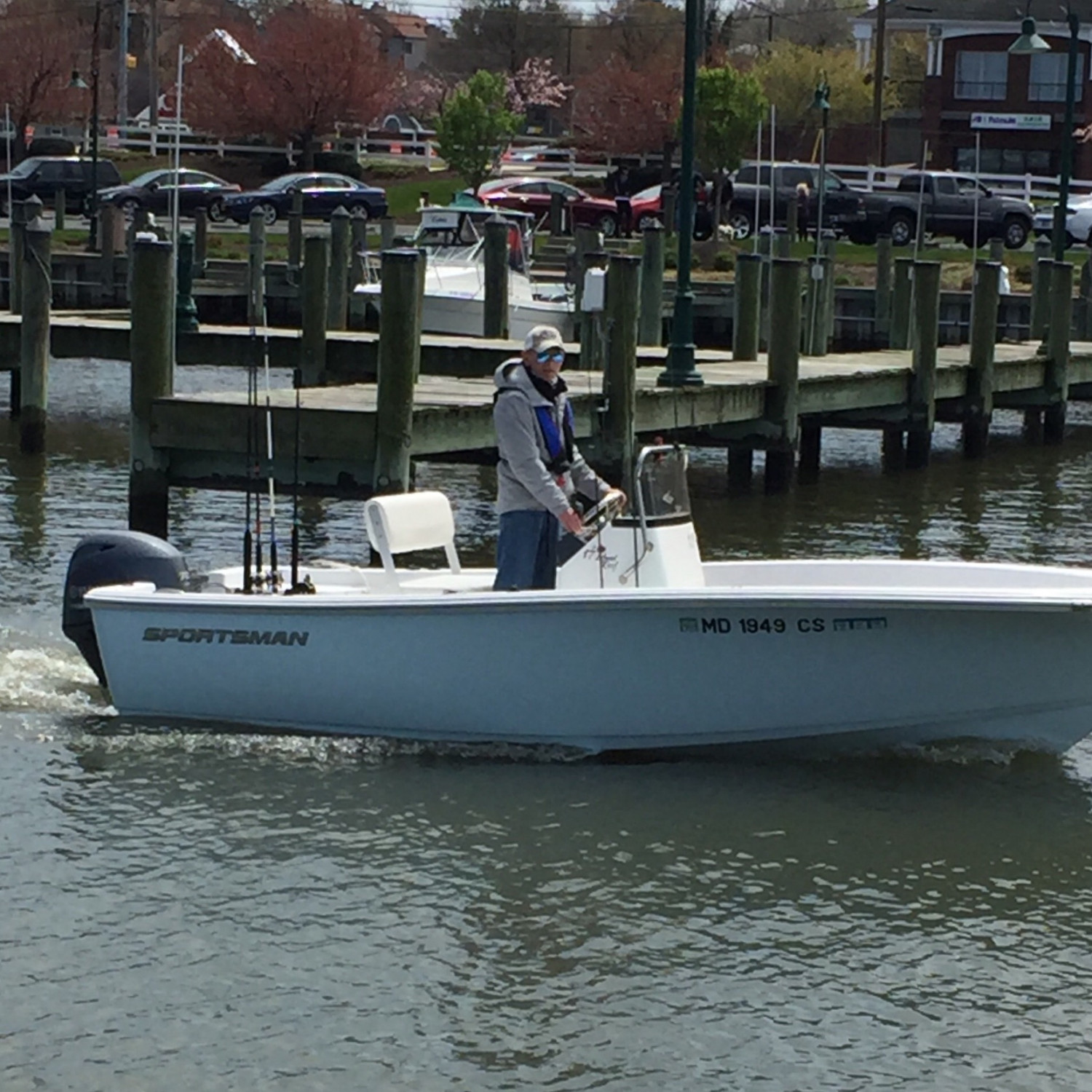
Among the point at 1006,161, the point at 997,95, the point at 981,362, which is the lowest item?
the point at 981,362

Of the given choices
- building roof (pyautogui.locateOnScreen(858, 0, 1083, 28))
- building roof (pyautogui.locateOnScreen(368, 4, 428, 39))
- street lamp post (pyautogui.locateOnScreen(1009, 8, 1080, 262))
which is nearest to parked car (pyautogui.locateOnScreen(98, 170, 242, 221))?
street lamp post (pyautogui.locateOnScreen(1009, 8, 1080, 262))

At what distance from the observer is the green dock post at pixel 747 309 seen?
22609mm

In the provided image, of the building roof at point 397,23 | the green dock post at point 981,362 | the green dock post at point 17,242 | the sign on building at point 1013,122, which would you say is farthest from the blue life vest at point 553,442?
the building roof at point 397,23

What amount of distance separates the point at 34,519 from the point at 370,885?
32.3ft

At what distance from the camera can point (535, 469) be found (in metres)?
10.9

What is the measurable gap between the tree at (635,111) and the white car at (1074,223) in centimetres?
2005

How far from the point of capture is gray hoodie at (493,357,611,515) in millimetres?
10883

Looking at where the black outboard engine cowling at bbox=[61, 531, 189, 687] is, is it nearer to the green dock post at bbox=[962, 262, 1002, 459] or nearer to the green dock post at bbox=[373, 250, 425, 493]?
the green dock post at bbox=[373, 250, 425, 493]

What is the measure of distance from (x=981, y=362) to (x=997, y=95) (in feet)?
152

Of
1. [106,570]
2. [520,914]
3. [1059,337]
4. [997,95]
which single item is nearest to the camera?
[520,914]

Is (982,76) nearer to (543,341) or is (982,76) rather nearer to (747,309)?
(747,309)

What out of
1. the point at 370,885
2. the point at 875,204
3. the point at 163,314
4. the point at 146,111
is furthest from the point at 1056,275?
the point at 146,111

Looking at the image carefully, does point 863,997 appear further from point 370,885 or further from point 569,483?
point 569,483

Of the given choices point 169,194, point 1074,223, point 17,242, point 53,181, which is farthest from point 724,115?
point 17,242
